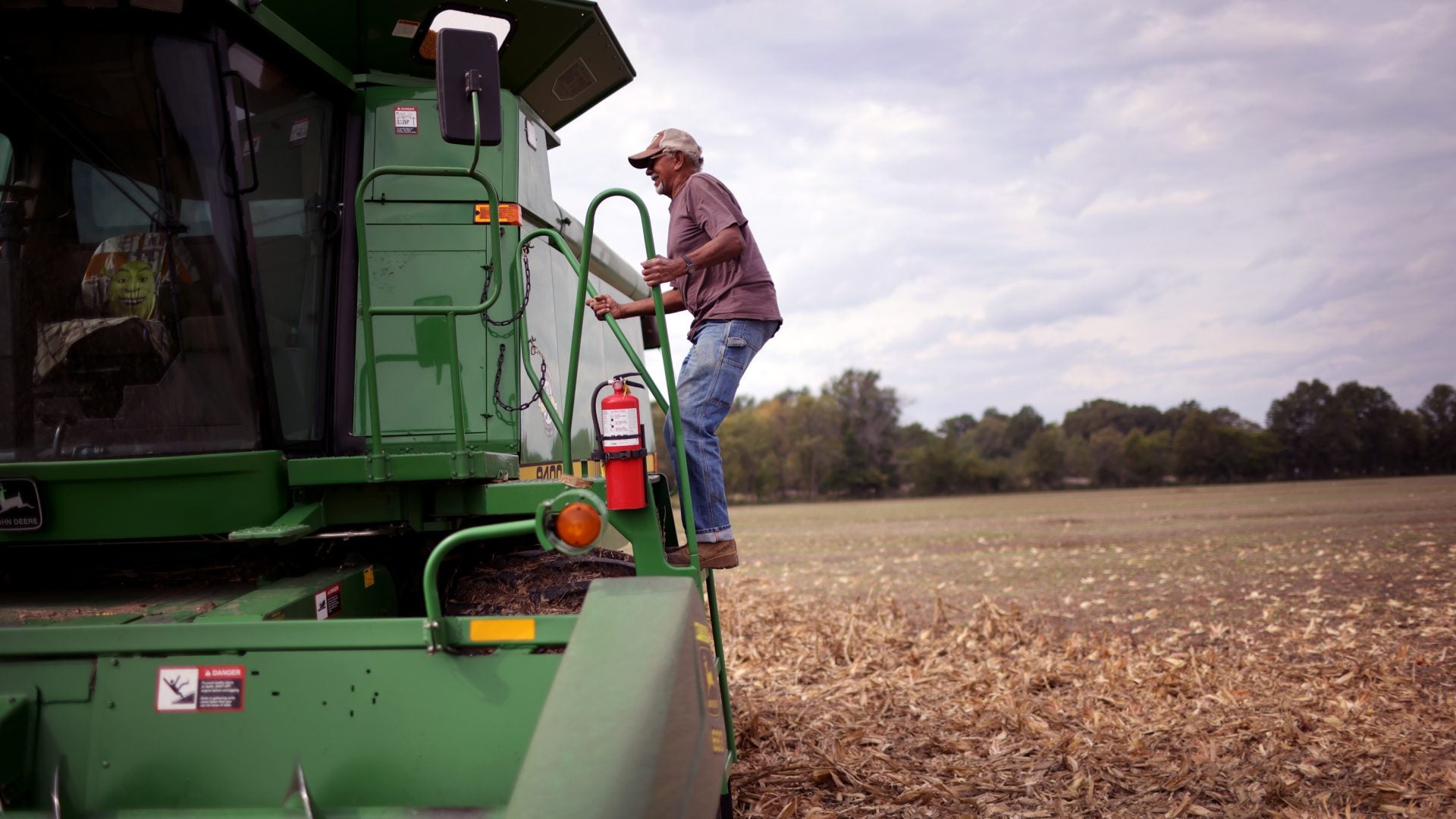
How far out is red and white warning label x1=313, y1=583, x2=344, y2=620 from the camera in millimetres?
3195

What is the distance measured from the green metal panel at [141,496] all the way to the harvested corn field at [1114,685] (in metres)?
2.49

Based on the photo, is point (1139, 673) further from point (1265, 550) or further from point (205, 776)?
point (1265, 550)

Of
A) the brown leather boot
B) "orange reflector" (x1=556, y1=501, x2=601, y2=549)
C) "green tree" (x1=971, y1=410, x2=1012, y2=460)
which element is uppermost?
"green tree" (x1=971, y1=410, x2=1012, y2=460)

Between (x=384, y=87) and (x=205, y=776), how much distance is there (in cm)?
288

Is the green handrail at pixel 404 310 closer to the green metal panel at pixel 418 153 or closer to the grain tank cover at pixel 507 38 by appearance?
the green metal panel at pixel 418 153

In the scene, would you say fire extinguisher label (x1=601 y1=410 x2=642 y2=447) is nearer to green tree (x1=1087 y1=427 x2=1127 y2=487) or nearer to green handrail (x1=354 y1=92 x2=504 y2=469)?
green handrail (x1=354 y1=92 x2=504 y2=469)

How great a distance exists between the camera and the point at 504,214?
4.12m

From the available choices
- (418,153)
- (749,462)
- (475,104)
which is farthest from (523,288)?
(749,462)

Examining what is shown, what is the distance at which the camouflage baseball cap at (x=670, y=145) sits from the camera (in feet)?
13.5

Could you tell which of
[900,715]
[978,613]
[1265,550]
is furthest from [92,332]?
[1265,550]

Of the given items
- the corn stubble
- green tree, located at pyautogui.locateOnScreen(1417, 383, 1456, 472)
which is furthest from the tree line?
the corn stubble

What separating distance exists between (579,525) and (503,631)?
1.21ft

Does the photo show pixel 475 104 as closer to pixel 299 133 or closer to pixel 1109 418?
pixel 299 133

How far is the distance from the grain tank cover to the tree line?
599 centimetres
